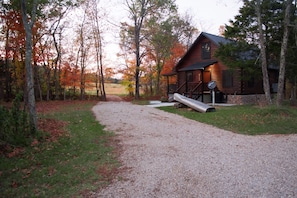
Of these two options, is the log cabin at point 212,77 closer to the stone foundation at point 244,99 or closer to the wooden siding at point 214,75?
the wooden siding at point 214,75

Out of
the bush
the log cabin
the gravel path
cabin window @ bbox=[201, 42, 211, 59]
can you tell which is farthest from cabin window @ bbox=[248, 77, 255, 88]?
the bush

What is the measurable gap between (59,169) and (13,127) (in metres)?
2.25

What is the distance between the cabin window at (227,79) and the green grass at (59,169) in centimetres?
1349

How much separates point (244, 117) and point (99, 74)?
1951 centimetres

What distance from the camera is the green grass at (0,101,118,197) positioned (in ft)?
11.5

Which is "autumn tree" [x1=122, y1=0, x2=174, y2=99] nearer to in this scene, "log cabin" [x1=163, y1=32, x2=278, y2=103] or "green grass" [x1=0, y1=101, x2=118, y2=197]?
"log cabin" [x1=163, y1=32, x2=278, y2=103]

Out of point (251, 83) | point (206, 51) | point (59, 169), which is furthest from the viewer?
point (206, 51)

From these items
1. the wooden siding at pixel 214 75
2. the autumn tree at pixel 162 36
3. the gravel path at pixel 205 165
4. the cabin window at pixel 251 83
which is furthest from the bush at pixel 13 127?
the autumn tree at pixel 162 36

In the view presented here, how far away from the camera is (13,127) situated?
564 centimetres

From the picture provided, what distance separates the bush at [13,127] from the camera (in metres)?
5.21

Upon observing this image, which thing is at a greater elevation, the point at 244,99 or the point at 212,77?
the point at 212,77

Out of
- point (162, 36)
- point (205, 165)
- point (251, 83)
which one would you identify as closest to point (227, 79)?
point (251, 83)

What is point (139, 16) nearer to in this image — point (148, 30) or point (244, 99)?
point (148, 30)

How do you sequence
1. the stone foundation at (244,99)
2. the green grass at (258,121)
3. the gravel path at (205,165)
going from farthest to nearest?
the stone foundation at (244,99) < the green grass at (258,121) < the gravel path at (205,165)
